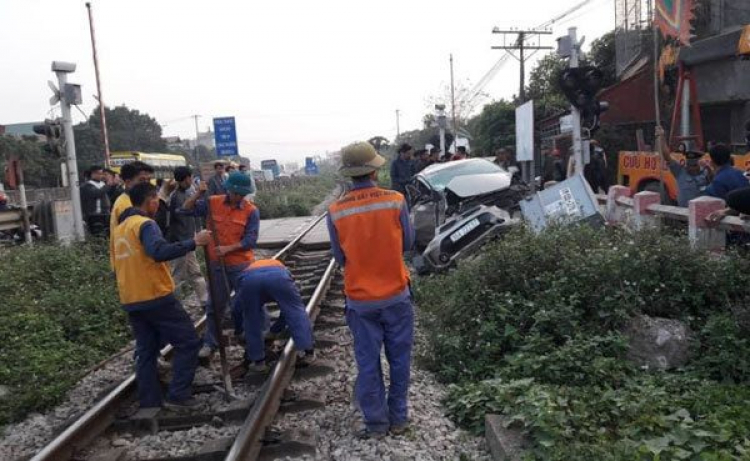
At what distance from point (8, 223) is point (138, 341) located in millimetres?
10819

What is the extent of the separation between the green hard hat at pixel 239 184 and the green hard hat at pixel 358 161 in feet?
5.93

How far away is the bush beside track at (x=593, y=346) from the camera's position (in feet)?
12.1

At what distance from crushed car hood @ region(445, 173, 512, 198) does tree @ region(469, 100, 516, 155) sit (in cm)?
1886

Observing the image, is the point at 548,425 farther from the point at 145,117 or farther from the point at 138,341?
the point at 145,117

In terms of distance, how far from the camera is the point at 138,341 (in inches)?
202

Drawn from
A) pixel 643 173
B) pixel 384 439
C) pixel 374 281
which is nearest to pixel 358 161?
pixel 374 281

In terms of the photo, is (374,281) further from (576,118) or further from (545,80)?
(545,80)

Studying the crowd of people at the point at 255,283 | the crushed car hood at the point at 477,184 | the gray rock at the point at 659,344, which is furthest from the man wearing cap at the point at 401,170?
the gray rock at the point at 659,344

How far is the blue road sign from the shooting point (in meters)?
21.8

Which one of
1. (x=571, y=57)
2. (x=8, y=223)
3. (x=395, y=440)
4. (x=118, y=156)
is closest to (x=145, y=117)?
(x=118, y=156)

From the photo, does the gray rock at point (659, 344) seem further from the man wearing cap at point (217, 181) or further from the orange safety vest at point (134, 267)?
the man wearing cap at point (217, 181)

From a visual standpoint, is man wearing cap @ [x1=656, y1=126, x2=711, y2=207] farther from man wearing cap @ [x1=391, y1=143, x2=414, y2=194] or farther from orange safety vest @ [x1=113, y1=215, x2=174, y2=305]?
man wearing cap @ [x1=391, y1=143, x2=414, y2=194]

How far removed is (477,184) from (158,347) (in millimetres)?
6437

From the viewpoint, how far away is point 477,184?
10445 millimetres
